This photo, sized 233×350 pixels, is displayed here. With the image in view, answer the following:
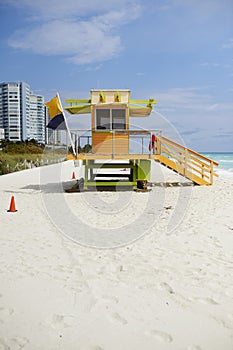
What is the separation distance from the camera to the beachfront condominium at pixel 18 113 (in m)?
81.9

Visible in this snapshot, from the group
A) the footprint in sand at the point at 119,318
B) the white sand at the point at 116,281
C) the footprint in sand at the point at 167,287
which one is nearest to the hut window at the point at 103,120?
the white sand at the point at 116,281

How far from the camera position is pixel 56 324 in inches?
121

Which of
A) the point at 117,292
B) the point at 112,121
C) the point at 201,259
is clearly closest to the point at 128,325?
the point at 117,292

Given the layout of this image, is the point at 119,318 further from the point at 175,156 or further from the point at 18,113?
the point at 18,113

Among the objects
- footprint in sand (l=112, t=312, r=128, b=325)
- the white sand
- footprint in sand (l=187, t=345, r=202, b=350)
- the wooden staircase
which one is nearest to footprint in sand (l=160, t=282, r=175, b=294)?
the white sand

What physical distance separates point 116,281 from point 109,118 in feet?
31.2

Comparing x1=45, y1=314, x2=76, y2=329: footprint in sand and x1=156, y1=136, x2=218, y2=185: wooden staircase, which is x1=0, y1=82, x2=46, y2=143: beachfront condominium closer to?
x1=156, y1=136, x2=218, y2=185: wooden staircase

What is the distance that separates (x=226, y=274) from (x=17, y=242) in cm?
385

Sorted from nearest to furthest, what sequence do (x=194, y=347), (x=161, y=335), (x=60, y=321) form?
(x=194, y=347)
(x=161, y=335)
(x=60, y=321)

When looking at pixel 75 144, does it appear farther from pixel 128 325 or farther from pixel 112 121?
pixel 128 325

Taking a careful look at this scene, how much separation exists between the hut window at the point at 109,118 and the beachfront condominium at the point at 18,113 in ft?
232

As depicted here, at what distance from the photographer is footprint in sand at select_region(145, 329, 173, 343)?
9.30ft

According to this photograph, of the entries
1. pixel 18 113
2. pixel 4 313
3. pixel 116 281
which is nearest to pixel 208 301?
pixel 116 281

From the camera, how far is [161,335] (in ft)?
9.54
